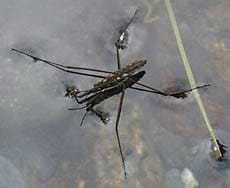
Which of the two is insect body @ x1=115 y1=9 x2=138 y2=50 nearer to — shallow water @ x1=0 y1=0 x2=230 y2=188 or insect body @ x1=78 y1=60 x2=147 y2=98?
shallow water @ x1=0 y1=0 x2=230 y2=188

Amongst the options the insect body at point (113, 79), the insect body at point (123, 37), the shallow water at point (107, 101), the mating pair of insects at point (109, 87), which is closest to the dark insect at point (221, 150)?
the shallow water at point (107, 101)

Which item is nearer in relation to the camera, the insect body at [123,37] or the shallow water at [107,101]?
the shallow water at [107,101]

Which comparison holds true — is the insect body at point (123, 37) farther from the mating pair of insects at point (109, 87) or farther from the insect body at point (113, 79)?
the insect body at point (113, 79)

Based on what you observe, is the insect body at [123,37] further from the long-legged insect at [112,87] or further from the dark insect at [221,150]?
the dark insect at [221,150]

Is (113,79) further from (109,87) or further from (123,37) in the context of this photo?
(123,37)

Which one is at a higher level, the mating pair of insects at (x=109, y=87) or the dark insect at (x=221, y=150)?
the mating pair of insects at (x=109, y=87)

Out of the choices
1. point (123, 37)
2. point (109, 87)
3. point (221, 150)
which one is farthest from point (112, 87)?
point (221, 150)

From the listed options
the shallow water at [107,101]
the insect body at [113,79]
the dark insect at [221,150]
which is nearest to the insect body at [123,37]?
the shallow water at [107,101]

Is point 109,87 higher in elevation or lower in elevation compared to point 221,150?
higher
